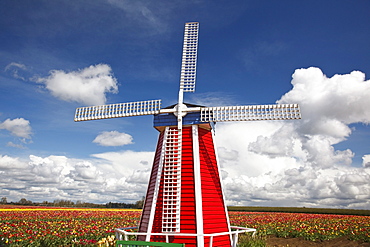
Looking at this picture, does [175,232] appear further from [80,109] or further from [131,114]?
[80,109]

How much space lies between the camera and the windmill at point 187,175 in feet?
36.6

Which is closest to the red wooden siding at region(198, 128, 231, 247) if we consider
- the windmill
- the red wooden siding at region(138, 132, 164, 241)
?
the windmill

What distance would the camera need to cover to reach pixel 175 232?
35.3 ft

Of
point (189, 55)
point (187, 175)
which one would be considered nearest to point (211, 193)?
point (187, 175)

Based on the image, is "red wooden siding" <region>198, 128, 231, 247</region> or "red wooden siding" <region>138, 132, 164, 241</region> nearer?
"red wooden siding" <region>198, 128, 231, 247</region>

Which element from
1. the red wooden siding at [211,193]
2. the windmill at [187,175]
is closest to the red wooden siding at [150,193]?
the windmill at [187,175]

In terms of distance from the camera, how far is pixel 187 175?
11.8 m

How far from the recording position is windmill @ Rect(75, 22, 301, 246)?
1116 cm

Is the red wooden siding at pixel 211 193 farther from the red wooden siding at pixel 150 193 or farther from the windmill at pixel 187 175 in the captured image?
the red wooden siding at pixel 150 193

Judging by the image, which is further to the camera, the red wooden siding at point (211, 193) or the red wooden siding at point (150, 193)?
the red wooden siding at point (150, 193)

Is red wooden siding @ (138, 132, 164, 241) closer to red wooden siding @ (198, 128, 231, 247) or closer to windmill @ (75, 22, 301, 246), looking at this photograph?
windmill @ (75, 22, 301, 246)

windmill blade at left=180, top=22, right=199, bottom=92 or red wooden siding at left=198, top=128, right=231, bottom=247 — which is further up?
windmill blade at left=180, top=22, right=199, bottom=92

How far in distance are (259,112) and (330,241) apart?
31.4 ft

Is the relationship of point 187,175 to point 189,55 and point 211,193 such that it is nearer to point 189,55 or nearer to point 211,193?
point 211,193
